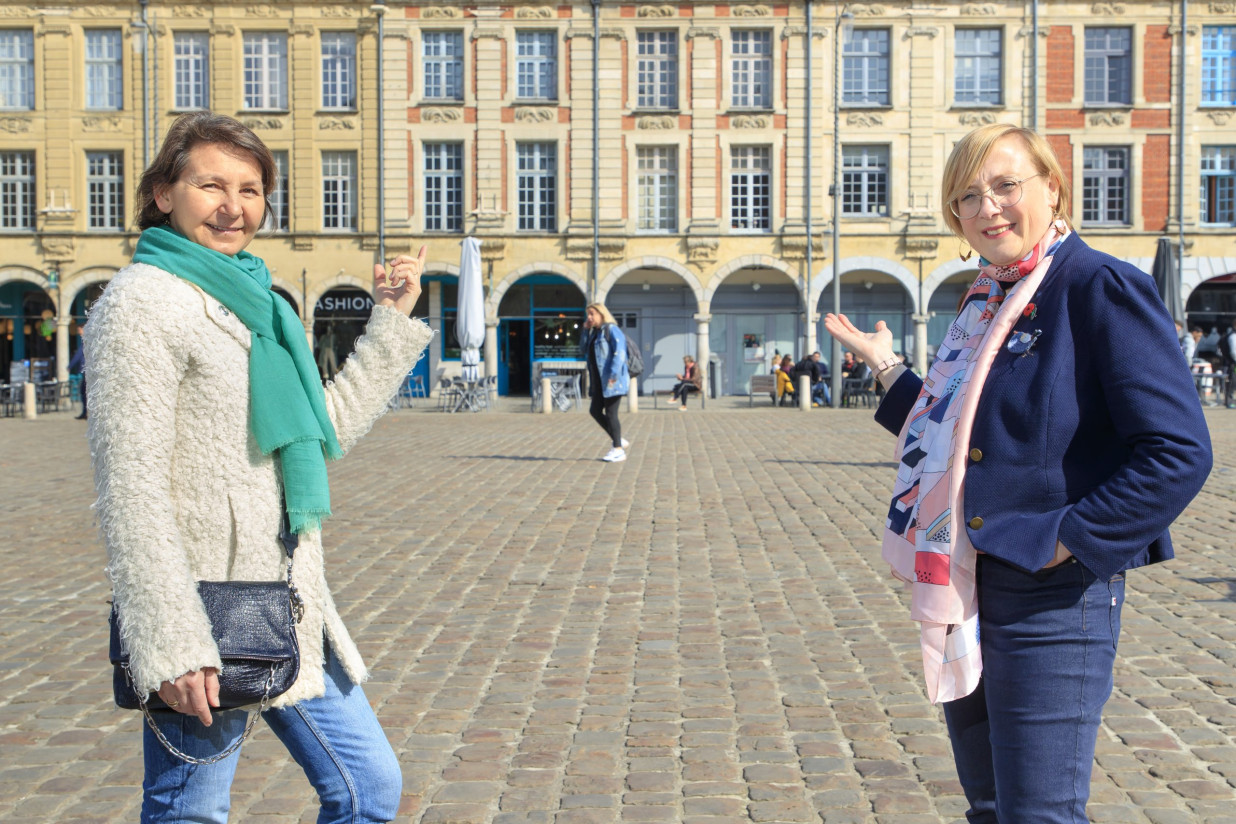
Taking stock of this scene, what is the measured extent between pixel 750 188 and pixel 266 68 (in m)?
13.5

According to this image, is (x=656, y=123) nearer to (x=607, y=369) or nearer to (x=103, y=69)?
(x=103, y=69)

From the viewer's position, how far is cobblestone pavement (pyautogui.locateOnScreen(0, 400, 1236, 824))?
12.5 ft

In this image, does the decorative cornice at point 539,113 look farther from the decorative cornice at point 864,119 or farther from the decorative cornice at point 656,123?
the decorative cornice at point 864,119

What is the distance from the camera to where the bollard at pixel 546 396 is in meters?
26.0

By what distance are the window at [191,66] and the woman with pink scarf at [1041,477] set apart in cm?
3415

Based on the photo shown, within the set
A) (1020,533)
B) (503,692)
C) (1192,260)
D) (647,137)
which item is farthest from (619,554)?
(1192,260)

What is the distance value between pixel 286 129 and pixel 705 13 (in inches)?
460

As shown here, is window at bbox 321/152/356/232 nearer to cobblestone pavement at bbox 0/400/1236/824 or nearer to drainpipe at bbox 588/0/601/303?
drainpipe at bbox 588/0/601/303

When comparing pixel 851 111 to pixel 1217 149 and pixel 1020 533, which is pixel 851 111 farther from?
pixel 1020 533

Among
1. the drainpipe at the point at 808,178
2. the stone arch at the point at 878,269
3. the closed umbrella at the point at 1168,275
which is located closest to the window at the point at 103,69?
the drainpipe at the point at 808,178

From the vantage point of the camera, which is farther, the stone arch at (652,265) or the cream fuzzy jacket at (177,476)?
the stone arch at (652,265)

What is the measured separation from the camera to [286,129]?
3366 cm

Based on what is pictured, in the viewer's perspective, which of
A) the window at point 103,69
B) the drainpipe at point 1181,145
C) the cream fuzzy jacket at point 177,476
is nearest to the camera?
the cream fuzzy jacket at point 177,476

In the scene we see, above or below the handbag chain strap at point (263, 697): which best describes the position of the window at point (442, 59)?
above
